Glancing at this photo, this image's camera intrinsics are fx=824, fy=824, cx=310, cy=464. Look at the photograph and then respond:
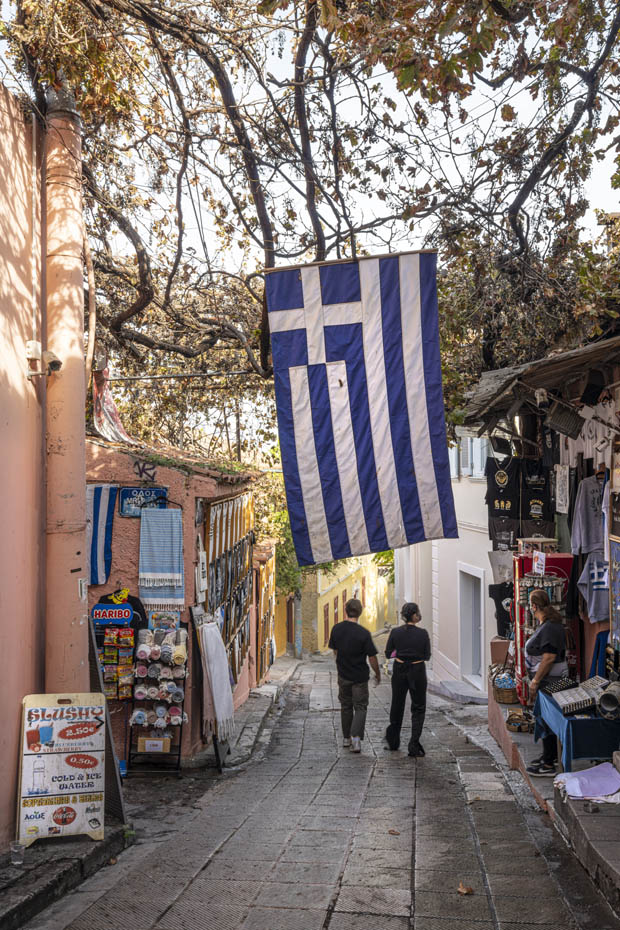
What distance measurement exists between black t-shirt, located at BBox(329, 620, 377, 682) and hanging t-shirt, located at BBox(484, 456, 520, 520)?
2.97 metres

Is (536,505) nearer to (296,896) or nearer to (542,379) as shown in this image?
(542,379)

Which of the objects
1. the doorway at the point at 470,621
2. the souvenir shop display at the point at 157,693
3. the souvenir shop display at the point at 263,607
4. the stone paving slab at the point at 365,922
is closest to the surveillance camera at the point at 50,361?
the souvenir shop display at the point at 157,693

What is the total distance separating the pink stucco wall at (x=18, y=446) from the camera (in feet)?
20.2

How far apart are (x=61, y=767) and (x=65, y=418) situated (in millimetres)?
2774

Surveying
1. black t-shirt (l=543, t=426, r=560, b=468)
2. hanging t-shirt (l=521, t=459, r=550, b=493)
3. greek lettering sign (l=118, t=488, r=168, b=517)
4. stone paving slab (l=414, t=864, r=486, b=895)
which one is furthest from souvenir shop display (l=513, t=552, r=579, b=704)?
greek lettering sign (l=118, t=488, r=168, b=517)

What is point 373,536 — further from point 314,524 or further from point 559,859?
point 559,859

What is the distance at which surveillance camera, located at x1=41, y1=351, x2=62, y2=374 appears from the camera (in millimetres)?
6719

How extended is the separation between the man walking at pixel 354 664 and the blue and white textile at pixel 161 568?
6.68 ft

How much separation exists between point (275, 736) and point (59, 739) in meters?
6.46

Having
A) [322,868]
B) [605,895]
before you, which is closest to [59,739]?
[322,868]

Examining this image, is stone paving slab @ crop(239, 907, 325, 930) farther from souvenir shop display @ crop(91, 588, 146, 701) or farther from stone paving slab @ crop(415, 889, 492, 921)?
souvenir shop display @ crop(91, 588, 146, 701)

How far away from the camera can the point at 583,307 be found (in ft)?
28.0

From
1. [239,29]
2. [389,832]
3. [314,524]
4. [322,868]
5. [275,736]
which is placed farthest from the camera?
[275,736]

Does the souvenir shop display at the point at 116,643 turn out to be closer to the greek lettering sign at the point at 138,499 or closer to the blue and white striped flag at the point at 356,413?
the greek lettering sign at the point at 138,499
